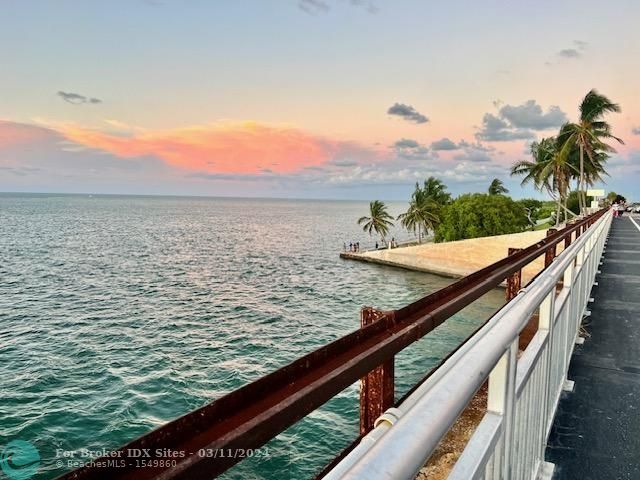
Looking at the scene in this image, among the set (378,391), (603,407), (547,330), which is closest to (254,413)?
(378,391)

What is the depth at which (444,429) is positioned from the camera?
78cm

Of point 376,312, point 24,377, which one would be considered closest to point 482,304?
point 24,377

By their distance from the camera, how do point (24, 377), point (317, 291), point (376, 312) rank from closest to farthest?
point (376, 312), point (24, 377), point (317, 291)

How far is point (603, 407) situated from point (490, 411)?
8.80 feet

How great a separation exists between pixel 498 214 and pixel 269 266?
28.8 metres

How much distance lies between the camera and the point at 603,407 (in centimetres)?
343

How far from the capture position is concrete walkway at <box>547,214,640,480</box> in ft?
8.87

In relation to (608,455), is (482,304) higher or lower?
lower

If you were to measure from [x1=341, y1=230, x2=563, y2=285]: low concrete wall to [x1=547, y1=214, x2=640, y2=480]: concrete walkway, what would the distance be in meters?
29.2

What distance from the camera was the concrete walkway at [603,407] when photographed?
106 inches

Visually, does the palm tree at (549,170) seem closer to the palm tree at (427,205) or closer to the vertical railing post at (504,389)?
the palm tree at (427,205)

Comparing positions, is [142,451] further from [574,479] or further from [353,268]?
[353,268]

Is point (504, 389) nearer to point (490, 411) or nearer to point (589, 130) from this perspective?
point (490, 411)

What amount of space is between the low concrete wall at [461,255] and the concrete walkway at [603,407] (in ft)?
95.8
